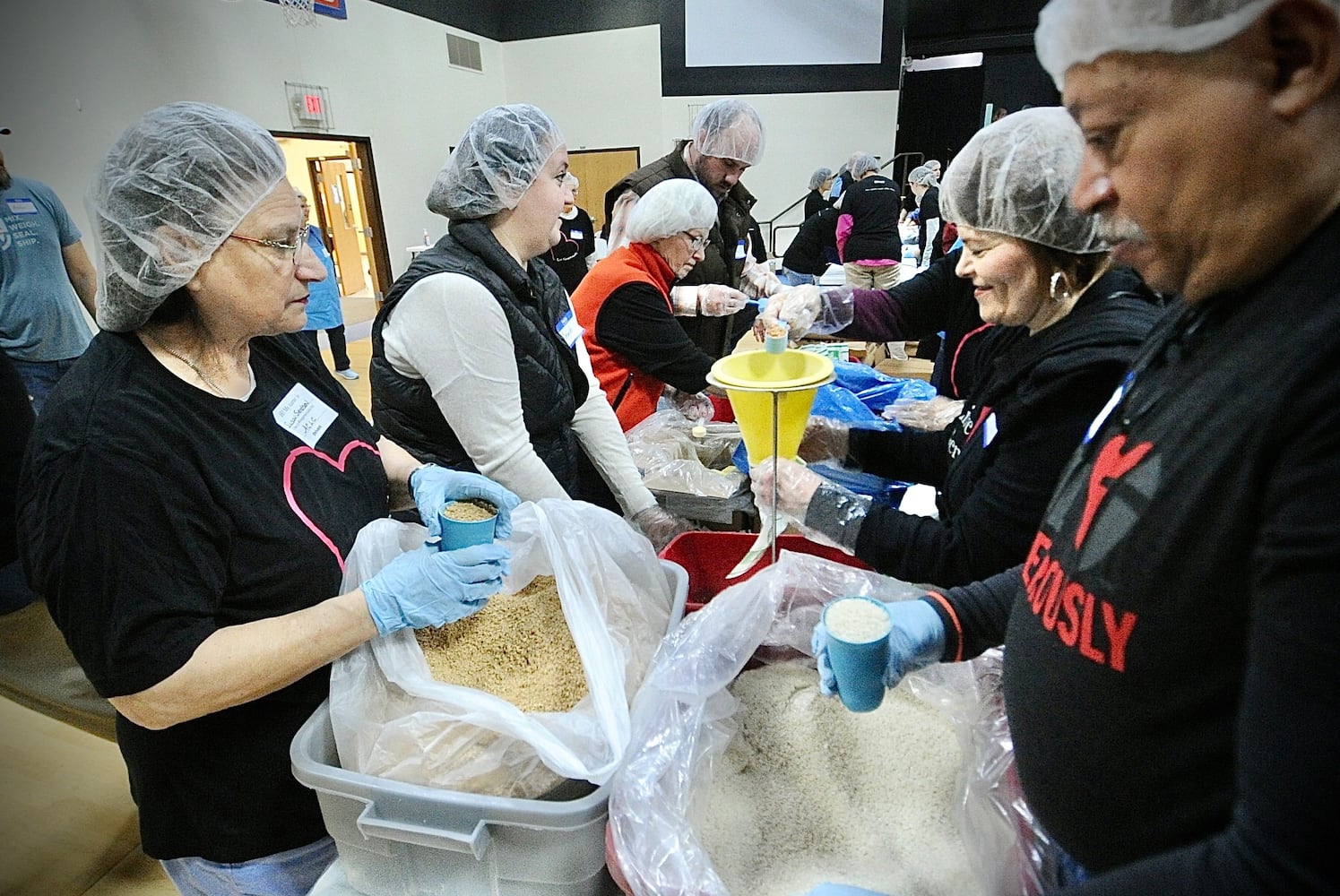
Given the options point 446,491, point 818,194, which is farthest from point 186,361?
point 818,194

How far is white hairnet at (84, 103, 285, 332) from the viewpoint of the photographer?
88 cm

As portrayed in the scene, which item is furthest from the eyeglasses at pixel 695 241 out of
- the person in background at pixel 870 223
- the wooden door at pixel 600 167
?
the wooden door at pixel 600 167

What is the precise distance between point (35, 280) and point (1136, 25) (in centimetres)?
368

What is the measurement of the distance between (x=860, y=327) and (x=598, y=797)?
1.61m

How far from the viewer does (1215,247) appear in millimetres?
473

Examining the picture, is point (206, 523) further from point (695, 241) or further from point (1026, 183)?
point (695, 241)

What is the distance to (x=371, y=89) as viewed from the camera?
6.93 m

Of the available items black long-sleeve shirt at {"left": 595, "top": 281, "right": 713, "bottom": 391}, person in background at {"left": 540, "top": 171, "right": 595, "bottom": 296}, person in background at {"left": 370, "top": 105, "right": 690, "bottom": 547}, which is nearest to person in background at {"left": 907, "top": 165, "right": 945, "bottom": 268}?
person in background at {"left": 540, "top": 171, "right": 595, "bottom": 296}

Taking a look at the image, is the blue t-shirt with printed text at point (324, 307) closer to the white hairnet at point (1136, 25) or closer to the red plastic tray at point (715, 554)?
the red plastic tray at point (715, 554)

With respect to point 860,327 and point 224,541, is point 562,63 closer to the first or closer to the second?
point 860,327

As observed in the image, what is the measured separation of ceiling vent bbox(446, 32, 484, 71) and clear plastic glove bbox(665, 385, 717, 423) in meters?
7.47

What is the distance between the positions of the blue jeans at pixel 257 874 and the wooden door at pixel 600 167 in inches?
337

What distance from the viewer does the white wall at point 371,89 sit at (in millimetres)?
4238

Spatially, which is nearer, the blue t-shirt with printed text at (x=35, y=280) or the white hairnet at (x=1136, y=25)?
the white hairnet at (x=1136, y=25)
